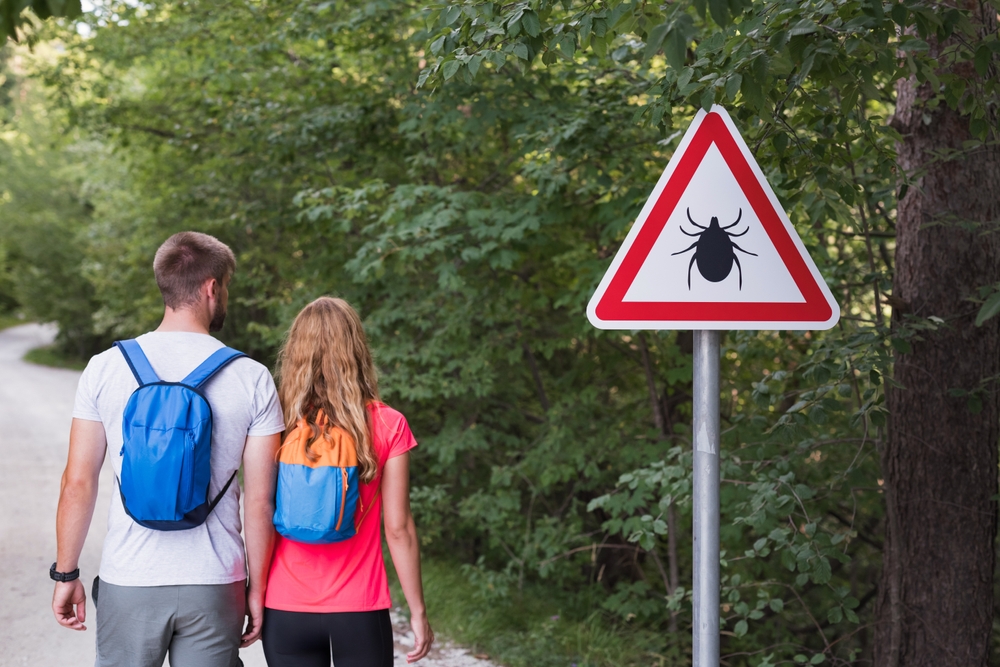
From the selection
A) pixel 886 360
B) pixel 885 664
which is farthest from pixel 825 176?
pixel 885 664

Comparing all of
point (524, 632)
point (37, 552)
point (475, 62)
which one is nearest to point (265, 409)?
point (475, 62)

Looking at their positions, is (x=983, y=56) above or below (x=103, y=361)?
above

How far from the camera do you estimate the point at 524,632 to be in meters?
5.56

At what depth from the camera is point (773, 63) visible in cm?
237

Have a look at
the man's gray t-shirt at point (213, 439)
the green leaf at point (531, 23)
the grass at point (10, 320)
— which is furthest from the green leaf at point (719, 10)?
the grass at point (10, 320)

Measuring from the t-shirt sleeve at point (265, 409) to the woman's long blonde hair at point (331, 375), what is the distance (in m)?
0.07

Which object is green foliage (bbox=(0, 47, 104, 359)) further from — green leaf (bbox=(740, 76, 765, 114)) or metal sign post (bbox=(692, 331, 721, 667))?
metal sign post (bbox=(692, 331, 721, 667))

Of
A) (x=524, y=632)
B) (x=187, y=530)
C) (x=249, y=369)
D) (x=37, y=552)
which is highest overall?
(x=249, y=369)

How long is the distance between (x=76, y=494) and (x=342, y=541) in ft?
2.53

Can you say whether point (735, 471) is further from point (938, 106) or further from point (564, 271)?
point (564, 271)

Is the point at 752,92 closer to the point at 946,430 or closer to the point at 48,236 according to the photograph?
the point at 946,430

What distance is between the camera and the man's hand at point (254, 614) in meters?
2.49

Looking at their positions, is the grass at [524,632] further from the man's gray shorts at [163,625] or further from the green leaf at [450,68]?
the green leaf at [450,68]

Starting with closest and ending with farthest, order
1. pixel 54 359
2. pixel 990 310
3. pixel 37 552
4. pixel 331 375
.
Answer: pixel 990 310, pixel 331 375, pixel 37 552, pixel 54 359
